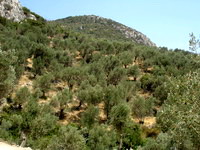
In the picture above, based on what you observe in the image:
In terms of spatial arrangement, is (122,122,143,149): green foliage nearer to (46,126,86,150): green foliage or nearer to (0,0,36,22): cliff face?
(46,126,86,150): green foliage

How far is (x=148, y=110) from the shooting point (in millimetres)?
69375

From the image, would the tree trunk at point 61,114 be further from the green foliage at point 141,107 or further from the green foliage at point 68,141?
the green foliage at point 68,141

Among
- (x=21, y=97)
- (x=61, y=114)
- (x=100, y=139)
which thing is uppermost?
(x=21, y=97)

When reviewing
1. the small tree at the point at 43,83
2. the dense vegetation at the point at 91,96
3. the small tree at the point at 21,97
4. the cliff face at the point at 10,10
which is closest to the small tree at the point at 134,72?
the dense vegetation at the point at 91,96

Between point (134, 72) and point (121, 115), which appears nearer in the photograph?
point (121, 115)

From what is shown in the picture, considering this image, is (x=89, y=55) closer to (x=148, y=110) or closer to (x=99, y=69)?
(x=99, y=69)

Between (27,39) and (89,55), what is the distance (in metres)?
23.3

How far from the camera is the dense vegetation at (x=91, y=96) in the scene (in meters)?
20.9

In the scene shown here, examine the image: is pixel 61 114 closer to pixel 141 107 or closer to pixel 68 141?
pixel 141 107

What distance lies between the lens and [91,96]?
6788cm

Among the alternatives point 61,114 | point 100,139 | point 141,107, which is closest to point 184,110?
point 100,139

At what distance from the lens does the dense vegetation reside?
68.7 feet

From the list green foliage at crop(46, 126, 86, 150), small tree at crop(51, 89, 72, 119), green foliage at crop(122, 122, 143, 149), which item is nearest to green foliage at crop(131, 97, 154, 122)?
green foliage at crop(122, 122, 143, 149)

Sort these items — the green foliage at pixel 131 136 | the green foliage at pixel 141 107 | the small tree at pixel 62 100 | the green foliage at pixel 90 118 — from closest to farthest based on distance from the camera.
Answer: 1. the green foliage at pixel 131 136
2. the green foliage at pixel 90 118
3. the small tree at pixel 62 100
4. the green foliage at pixel 141 107
